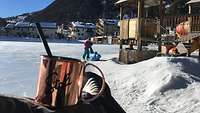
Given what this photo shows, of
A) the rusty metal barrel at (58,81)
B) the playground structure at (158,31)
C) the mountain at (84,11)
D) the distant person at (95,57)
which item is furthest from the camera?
the mountain at (84,11)

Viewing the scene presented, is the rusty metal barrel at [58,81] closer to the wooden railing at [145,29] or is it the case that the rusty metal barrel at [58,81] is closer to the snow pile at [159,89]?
the snow pile at [159,89]

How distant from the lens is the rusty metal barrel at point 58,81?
2043 millimetres

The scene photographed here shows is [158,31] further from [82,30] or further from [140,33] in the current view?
[82,30]

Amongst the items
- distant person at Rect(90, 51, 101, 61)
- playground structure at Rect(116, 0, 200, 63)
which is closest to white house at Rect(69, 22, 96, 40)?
distant person at Rect(90, 51, 101, 61)

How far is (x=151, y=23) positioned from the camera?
1972cm

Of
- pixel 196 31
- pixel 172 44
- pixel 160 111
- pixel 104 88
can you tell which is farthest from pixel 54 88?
pixel 172 44

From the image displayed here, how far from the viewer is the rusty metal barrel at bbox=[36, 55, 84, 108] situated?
6.70 ft

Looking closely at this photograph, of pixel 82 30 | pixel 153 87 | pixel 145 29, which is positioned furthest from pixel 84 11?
pixel 153 87

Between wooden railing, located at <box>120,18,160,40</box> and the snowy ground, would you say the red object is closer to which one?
wooden railing, located at <box>120,18,160,40</box>

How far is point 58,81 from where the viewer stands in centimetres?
205

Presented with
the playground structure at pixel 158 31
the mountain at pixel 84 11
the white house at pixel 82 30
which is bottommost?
Answer: the white house at pixel 82 30

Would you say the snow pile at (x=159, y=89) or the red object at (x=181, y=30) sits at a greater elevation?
the red object at (x=181, y=30)

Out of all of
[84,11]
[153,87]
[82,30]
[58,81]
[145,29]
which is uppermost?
[84,11]

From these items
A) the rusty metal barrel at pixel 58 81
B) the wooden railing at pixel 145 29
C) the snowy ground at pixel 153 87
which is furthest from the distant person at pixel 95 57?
the rusty metal barrel at pixel 58 81
